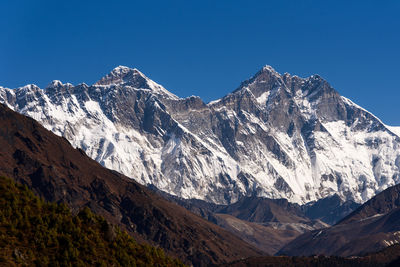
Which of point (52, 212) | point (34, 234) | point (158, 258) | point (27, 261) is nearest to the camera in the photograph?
point (27, 261)

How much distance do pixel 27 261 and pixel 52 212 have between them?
2274 cm

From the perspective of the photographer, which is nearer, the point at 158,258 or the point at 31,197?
the point at 31,197

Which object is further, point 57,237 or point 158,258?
point 158,258

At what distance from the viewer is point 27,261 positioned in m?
135

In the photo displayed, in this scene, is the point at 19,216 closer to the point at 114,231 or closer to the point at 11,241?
the point at 11,241

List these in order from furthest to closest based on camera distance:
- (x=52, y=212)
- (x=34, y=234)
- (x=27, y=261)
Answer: (x=52, y=212) → (x=34, y=234) → (x=27, y=261)

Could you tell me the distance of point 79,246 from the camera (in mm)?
149125

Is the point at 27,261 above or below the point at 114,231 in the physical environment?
below

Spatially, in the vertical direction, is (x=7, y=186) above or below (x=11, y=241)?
above

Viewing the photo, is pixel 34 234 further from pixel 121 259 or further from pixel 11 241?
pixel 121 259

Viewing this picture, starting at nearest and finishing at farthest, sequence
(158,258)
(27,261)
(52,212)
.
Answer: (27,261) → (52,212) → (158,258)

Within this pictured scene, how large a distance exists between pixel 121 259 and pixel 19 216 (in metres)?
22.6

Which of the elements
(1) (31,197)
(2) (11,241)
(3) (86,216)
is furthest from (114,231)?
(2) (11,241)

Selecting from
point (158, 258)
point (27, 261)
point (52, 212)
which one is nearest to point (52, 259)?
point (27, 261)
